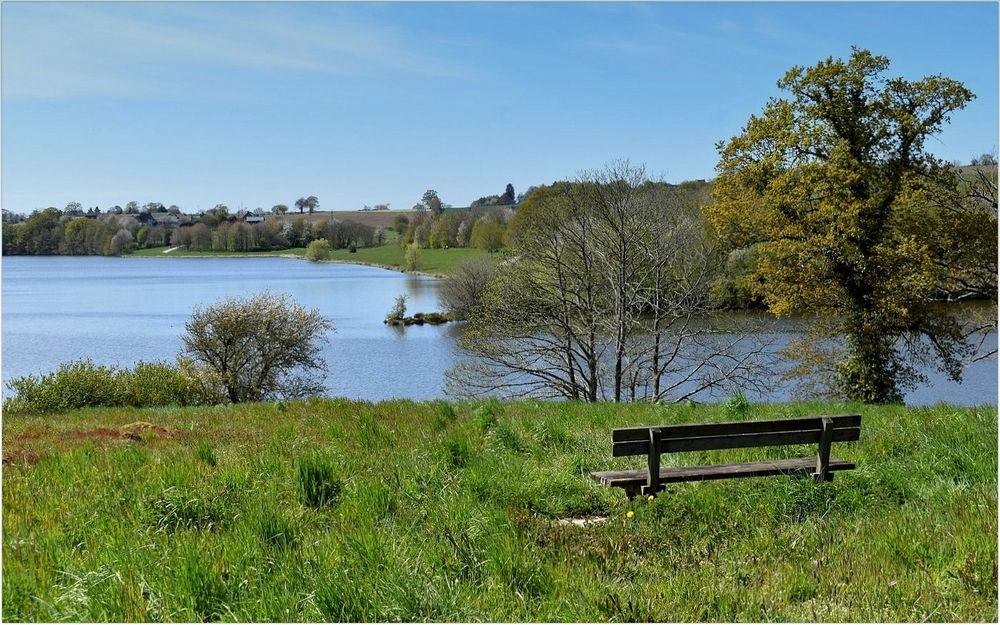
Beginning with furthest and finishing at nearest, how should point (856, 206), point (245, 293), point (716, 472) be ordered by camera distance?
point (245, 293), point (856, 206), point (716, 472)

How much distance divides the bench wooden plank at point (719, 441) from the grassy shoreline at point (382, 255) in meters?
67.7

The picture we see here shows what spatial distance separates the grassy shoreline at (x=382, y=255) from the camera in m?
104

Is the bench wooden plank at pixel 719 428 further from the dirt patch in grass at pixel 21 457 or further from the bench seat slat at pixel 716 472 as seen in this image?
the dirt patch in grass at pixel 21 457

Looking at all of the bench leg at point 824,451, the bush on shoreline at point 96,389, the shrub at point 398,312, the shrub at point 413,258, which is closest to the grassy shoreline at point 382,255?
the shrub at point 413,258

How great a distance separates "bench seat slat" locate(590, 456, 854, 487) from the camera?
7418 millimetres

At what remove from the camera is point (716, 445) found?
751 cm

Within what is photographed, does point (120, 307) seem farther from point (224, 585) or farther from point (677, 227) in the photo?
point (224, 585)

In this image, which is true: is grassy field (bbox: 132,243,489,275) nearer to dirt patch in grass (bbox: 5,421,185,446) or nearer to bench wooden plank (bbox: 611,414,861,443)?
dirt patch in grass (bbox: 5,421,185,446)

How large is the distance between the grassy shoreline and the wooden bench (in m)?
67.7

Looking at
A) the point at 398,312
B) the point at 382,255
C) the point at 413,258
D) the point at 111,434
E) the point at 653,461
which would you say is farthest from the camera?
the point at 382,255

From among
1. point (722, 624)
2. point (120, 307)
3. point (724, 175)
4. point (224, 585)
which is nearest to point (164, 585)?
point (224, 585)

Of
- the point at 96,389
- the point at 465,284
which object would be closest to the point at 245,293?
the point at 465,284

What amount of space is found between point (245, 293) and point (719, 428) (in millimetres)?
64179

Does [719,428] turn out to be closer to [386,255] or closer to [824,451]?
[824,451]
